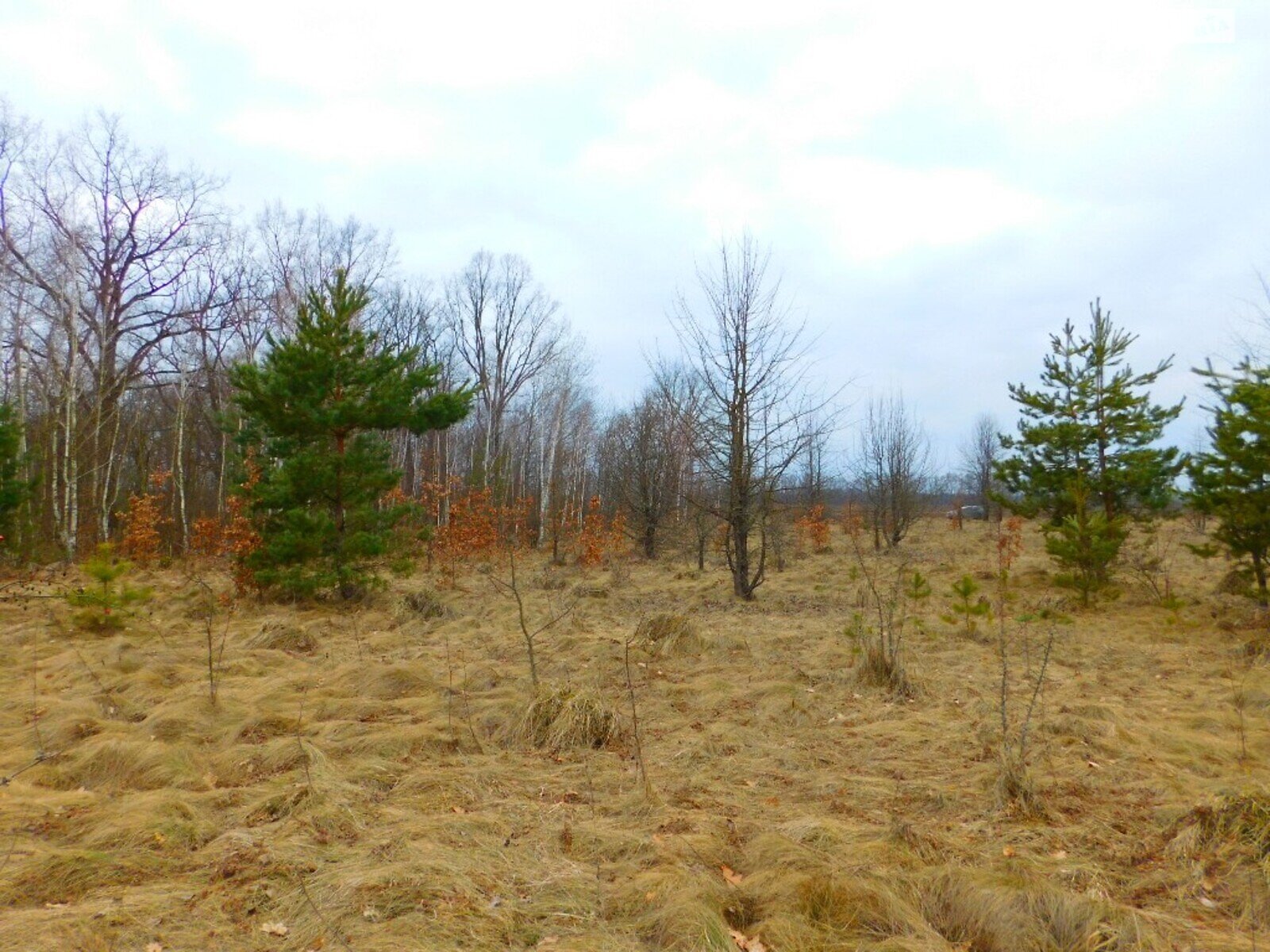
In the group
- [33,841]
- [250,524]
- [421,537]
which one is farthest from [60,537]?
[33,841]

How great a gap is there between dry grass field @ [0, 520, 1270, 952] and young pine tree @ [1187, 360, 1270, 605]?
5.65ft

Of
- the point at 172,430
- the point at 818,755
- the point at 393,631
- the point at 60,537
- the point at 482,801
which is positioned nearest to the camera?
the point at 482,801

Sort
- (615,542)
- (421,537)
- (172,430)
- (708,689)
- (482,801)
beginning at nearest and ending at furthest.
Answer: (482,801), (708,689), (421,537), (615,542), (172,430)

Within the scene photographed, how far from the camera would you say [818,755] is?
16.4 feet

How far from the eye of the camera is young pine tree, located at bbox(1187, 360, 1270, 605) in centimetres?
898

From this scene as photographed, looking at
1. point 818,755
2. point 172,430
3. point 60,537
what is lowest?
point 818,755

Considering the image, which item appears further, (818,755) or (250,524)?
(250,524)

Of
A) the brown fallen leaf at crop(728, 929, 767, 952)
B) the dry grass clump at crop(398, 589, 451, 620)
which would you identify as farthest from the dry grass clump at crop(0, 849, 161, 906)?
the dry grass clump at crop(398, 589, 451, 620)

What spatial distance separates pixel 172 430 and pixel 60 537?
10.4 m

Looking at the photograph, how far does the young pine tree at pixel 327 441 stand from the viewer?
10.6 m

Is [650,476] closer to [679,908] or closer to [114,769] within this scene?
[114,769]

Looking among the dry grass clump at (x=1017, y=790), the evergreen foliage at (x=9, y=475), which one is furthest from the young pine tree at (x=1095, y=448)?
the evergreen foliage at (x=9, y=475)

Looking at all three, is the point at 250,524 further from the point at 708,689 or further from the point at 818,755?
the point at 818,755

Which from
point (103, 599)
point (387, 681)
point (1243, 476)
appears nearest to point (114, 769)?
point (387, 681)
